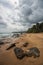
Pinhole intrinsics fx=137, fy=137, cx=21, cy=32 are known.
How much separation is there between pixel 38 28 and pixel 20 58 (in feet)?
81.8

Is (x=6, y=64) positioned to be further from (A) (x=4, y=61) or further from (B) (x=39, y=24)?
(B) (x=39, y=24)

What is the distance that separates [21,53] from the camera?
349 inches

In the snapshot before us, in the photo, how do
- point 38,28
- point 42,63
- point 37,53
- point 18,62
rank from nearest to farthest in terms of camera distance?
point 42,63 → point 18,62 → point 37,53 → point 38,28

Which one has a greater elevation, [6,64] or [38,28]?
[38,28]

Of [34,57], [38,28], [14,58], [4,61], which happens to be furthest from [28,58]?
[38,28]

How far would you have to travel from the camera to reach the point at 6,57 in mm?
9125

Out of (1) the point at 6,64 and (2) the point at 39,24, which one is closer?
(1) the point at 6,64

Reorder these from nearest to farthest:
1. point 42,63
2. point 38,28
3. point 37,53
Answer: point 42,63
point 37,53
point 38,28

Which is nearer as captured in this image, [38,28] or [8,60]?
[8,60]

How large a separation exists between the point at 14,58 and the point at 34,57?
1.30m

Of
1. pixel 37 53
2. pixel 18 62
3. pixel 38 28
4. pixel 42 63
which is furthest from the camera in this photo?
pixel 38 28

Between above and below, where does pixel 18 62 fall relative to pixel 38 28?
below

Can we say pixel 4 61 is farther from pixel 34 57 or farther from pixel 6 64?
pixel 34 57

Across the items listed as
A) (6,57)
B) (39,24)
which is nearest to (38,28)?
(39,24)
